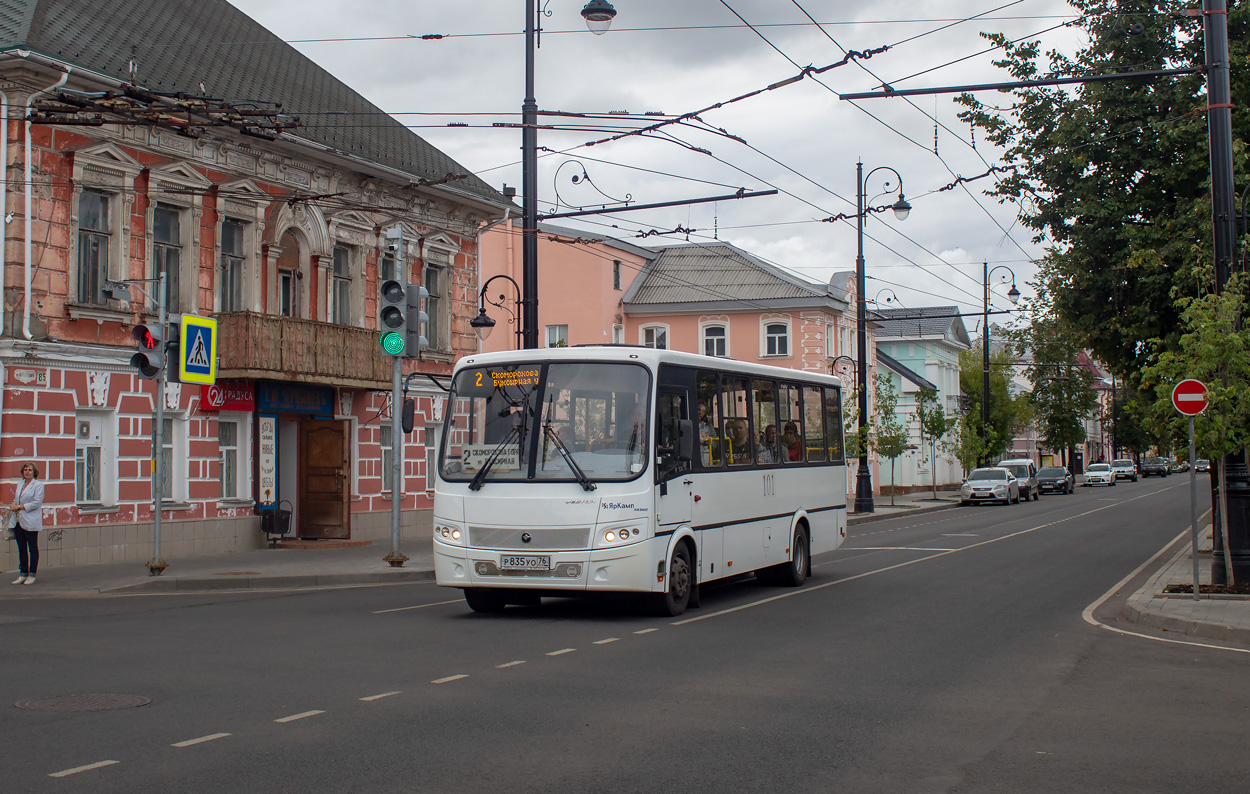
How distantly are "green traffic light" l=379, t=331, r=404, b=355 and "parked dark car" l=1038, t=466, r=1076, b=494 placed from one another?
2106 inches

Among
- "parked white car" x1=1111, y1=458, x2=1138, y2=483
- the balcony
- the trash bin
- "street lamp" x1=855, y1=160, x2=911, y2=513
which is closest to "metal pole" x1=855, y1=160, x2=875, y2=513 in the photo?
"street lamp" x1=855, y1=160, x2=911, y2=513

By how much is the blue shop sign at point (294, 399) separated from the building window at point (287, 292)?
159 centimetres

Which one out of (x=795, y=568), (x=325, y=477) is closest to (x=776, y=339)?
(x=325, y=477)

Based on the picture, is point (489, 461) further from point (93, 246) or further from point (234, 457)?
point (234, 457)

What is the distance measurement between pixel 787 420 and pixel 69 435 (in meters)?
11.8

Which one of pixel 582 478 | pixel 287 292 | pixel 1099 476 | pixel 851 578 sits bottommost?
pixel 1099 476

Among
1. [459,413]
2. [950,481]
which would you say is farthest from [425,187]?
[950,481]

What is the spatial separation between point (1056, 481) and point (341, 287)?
49.2 meters

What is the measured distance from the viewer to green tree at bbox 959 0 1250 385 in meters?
19.7

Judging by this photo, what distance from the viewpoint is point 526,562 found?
1302cm

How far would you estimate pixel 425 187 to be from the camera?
29266 mm

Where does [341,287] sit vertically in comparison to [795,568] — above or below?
above

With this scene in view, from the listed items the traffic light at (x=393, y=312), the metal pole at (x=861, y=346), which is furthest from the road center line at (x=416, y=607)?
the metal pole at (x=861, y=346)

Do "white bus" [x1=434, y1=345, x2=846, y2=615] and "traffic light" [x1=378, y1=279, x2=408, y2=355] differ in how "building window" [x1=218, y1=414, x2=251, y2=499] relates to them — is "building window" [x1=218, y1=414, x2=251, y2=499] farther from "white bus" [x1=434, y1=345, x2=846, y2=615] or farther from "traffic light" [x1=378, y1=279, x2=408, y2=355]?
"white bus" [x1=434, y1=345, x2=846, y2=615]
